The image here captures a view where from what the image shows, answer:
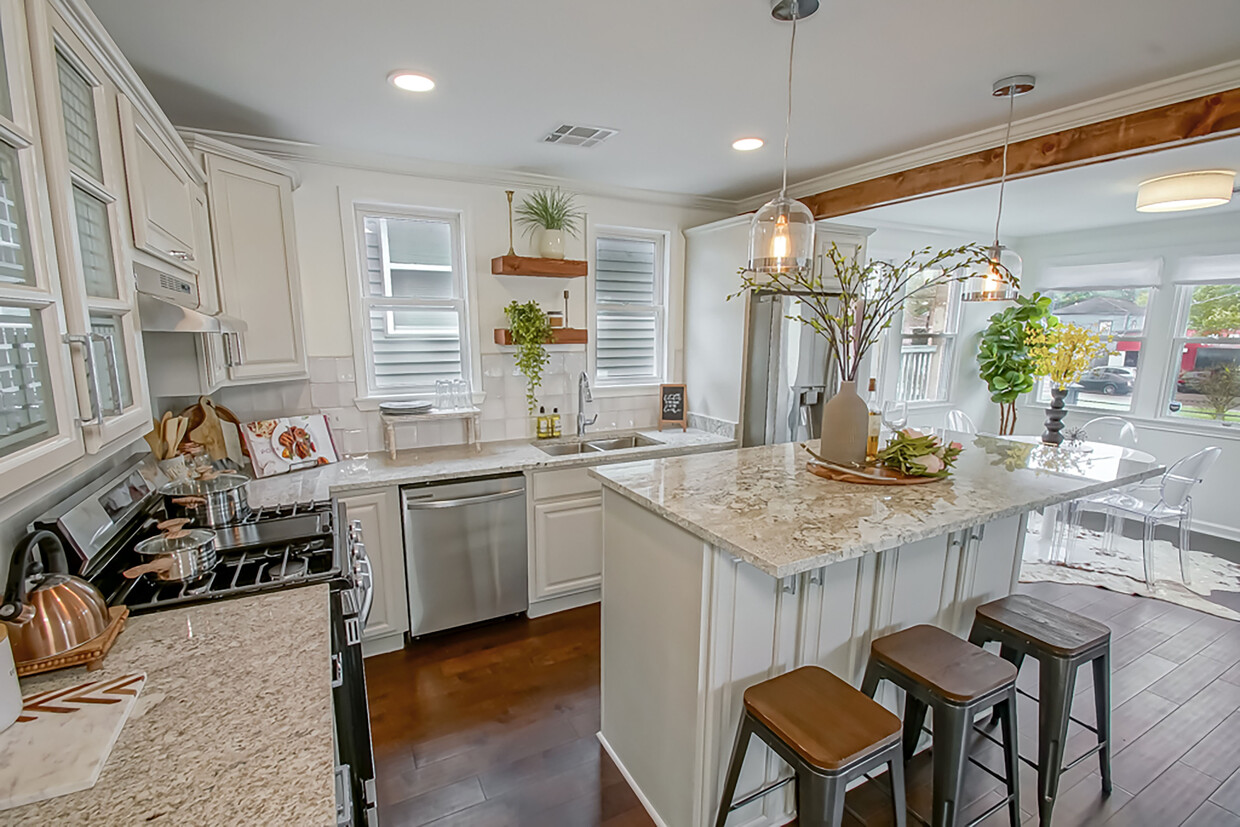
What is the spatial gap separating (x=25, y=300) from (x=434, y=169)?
2485 mm

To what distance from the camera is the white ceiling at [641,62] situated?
161 centimetres

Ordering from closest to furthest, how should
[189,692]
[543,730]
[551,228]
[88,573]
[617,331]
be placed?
1. [189,692]
2. [88,573]
3. [543,730]
4. [551,228]
5. [617,331]

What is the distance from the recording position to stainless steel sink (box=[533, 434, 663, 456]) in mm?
3414

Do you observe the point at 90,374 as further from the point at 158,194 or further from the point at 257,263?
the point at 257,263

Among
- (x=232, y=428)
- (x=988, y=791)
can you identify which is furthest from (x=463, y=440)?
(x=988, y=791)

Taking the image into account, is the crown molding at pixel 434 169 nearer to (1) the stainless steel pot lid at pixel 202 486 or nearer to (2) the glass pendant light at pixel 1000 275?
(1) the stainless steel pot lid at pixel 202 486

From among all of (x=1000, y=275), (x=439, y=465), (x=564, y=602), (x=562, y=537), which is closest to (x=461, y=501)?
(x=439, y=465)

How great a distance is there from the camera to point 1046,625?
181 cm

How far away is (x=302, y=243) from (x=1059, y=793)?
13.3 feet

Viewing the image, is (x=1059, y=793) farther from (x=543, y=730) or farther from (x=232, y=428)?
(x=232, y=428)

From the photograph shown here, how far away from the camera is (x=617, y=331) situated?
3854mm

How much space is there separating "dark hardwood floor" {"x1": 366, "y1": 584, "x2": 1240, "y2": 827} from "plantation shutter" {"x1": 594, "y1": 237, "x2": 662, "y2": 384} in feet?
5.74

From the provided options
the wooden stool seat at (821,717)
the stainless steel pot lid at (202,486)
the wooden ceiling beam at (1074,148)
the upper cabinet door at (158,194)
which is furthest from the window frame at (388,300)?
the wooden stool seat at (821,717)

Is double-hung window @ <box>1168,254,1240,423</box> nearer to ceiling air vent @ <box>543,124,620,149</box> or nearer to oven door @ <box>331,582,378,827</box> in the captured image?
ceiling air vent @ <box>543,124,620,149</box>
